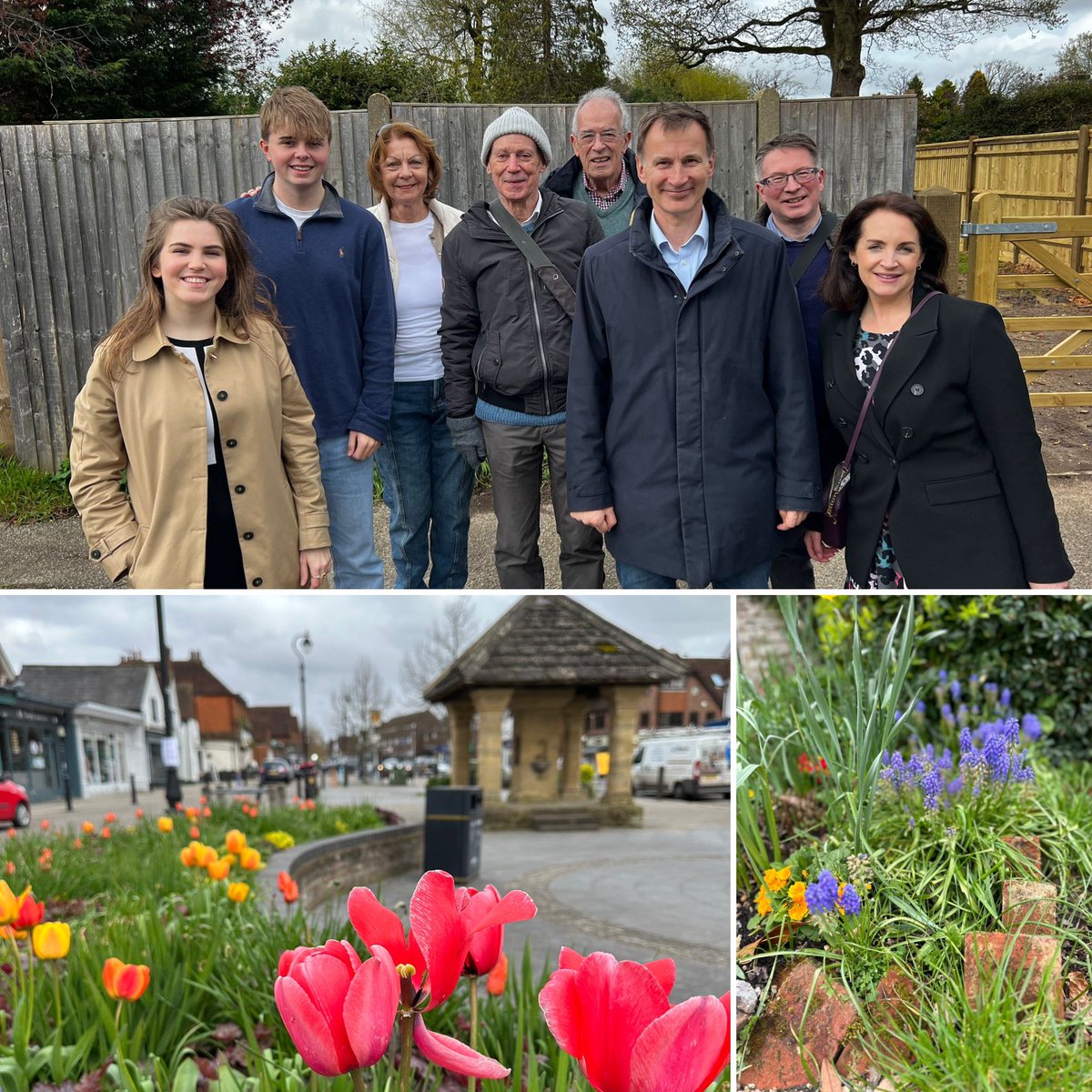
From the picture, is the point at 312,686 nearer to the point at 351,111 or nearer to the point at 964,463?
the point at 964,463

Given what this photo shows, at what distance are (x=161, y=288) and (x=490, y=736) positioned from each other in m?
1.69

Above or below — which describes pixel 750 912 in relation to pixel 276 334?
below

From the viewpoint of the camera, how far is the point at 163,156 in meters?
7.32

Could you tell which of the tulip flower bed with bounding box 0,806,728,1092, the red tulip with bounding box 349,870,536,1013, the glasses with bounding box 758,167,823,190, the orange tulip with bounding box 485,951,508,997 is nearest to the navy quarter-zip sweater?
the glasses with bounding box 758,167,823,190

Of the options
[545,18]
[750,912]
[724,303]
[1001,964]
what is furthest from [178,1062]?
[545,18]

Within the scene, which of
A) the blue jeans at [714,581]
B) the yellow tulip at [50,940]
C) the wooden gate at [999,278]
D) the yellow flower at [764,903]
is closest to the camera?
the yellow flower at [764,903]

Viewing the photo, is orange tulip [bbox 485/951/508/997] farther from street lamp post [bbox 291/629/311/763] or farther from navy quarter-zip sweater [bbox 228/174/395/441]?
navy quarter-zip sweater [bbox 228/174/395/441]

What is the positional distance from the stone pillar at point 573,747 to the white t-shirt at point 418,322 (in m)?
2.27

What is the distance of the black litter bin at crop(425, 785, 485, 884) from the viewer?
1933 mm

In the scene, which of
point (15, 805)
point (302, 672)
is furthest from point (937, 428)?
point (15, 805)

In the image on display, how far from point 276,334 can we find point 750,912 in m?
2.12

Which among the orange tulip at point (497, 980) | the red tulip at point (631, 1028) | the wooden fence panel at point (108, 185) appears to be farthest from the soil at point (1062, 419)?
the red tulip at point (631, 1028)

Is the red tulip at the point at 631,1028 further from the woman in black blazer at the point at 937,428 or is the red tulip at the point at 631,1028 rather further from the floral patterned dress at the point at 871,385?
the floral patterned dress at the point at 871,385

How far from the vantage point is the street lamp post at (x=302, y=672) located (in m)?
1.90
